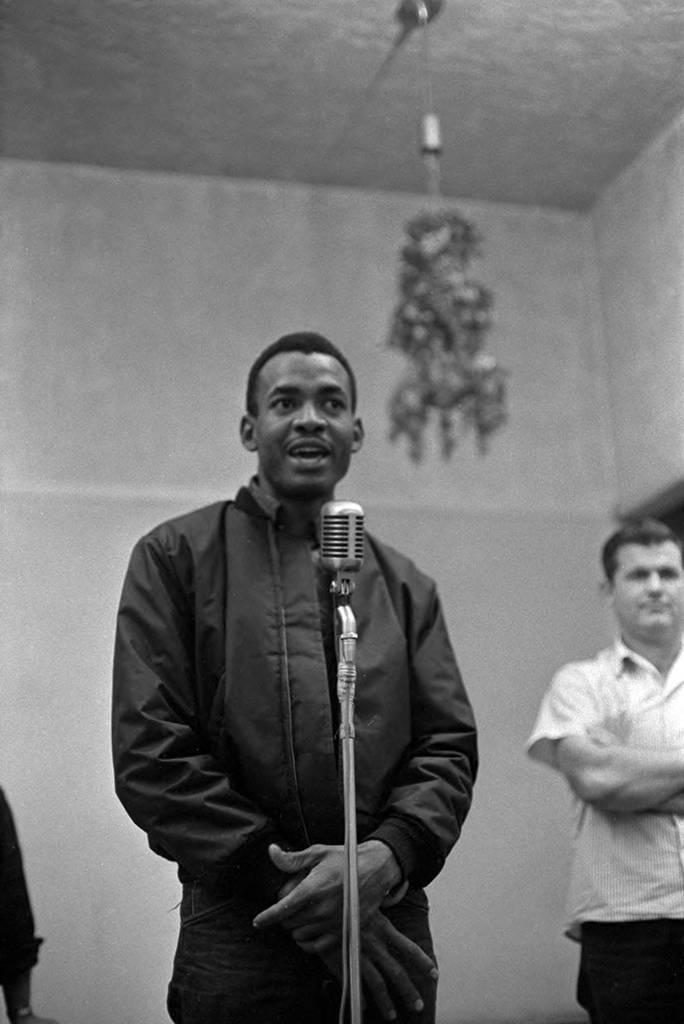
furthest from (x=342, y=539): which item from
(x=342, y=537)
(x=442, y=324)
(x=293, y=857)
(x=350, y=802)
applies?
(x=442, y=324)

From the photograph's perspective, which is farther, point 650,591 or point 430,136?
point 430,136

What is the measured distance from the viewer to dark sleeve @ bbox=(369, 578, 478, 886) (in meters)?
1.67

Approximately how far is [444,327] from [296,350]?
80 centimetres

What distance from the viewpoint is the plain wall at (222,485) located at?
1987 millimetres

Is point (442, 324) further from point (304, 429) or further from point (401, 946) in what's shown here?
point (401, 946)

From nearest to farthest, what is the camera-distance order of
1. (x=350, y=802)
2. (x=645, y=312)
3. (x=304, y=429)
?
1. (x=350, y=802)
2. (x=304, y=429)
3. (x=645, y=312)

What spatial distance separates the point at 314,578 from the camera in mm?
1813

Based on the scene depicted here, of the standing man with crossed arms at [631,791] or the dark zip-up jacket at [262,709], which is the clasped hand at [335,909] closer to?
the dark zip-up jacket at [262,709]

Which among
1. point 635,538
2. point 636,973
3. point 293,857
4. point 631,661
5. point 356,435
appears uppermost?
point 356,435

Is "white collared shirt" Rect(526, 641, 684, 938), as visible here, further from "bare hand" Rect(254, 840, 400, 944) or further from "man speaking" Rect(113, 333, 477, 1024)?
"bare hand" Rect(254, 840, 400, 944)

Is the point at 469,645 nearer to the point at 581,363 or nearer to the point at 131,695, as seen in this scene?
the point at 581,363

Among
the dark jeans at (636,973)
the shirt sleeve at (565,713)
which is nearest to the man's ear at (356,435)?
the shirt sleeve at (565,713)

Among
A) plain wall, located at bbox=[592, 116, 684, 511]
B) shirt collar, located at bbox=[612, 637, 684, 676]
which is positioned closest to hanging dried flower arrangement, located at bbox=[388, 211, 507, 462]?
plain wall, located at bbox=[592, 116, 684, 511]

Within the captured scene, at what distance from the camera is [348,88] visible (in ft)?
8.78
